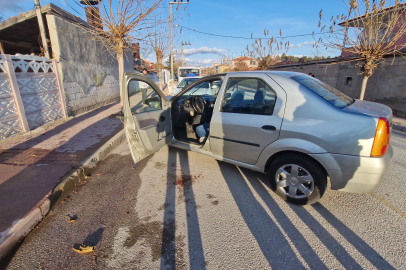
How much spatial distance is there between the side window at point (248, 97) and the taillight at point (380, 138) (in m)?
1.09

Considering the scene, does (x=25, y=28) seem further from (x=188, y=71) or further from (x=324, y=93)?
(x=188, y=71)

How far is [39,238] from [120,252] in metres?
0.98

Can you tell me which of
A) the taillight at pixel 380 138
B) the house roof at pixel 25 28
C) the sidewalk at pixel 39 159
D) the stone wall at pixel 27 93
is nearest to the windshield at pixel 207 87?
the taillight at pixel 380 138

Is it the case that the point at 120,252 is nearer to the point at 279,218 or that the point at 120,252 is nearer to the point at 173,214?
the point at 173,214

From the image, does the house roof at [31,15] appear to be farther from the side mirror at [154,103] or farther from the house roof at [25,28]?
the side mirror at [154,103]

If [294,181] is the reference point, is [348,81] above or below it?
above

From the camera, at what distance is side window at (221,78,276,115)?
8.86 feet

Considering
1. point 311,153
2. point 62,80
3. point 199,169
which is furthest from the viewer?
point 62,80

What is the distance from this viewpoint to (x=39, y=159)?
389 centimetres

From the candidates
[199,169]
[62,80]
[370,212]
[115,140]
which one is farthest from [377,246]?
[62,80]

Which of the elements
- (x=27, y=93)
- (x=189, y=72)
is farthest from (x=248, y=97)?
(x=189, y=72)

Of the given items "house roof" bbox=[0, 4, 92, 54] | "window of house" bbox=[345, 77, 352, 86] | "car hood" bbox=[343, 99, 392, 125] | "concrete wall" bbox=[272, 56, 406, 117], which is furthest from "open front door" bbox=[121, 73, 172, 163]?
"window of house" bbox=[345, 77, 352, 86]

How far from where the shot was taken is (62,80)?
6.67 metres

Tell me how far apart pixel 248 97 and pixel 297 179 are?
130 centimetres
